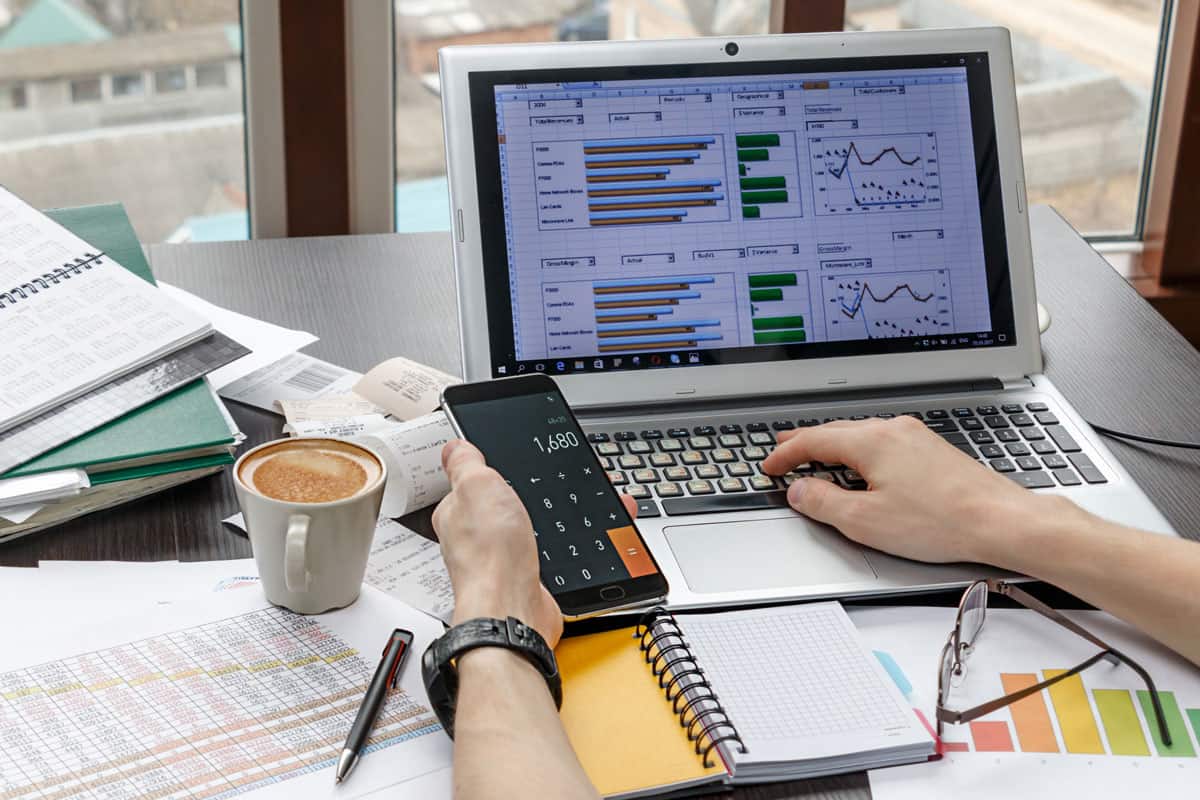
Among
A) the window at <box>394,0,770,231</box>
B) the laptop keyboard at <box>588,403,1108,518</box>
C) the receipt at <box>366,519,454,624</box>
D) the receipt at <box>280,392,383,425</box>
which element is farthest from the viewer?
the window at <box>394,0,770,231</box>

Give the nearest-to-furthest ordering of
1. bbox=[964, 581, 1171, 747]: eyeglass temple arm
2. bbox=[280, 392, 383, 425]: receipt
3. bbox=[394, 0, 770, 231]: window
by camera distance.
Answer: bbox=[964, 581, 1171, 747]: eyeglass temple arm < bbox=[280, 392, 383, 425]: receipt < bbox=[394, 0, 770, 231]: window

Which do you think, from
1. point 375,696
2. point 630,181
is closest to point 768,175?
point 630,181

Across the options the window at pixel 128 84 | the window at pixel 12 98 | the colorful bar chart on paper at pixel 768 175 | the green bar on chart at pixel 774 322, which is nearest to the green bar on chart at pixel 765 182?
the colorful bar chart on paper at pixel 768 175

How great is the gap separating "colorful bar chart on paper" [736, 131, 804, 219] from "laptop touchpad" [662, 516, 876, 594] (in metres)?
0.29

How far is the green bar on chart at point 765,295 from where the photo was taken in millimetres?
1052

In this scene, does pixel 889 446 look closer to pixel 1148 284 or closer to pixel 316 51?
pixel 316 51

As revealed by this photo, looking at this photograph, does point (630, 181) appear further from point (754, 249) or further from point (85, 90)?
point (85, 90)

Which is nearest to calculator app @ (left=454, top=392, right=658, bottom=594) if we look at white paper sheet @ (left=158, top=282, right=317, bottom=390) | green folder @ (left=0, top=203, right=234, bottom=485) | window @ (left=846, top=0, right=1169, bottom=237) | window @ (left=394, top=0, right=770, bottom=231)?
green folder @ (left=0, top=203, right=234, bottom=485)

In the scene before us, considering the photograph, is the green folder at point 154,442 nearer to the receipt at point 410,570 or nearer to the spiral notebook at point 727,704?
the receipt at point 410,570

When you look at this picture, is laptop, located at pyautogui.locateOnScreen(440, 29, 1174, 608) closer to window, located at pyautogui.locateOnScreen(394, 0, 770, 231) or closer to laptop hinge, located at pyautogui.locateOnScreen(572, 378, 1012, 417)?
laptop hinge, located at pyautogui.locateOnScreen(572, 378, 1012, 417)

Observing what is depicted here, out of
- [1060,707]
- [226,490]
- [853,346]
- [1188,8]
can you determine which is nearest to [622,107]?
[853,346]

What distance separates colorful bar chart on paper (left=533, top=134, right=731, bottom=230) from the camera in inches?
40.1

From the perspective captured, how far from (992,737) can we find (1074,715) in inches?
2.3

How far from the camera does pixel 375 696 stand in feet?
2.35
